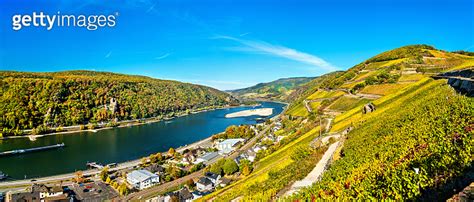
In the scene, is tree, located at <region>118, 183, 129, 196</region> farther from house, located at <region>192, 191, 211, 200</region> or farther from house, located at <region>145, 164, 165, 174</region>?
house, located at <region>192, 191, 211, 200</region>

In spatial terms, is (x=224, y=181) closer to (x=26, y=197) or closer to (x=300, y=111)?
(x=26, y=197)

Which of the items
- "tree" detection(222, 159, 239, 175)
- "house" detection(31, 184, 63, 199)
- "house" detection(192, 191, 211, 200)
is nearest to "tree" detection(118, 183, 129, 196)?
"house" detection(31, 184, 63, 199)

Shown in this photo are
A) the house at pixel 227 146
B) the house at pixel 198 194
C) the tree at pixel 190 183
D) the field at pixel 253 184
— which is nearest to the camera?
the field at pixel 253 184

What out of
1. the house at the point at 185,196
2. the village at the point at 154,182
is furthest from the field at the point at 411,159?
the village at the point at 154,182

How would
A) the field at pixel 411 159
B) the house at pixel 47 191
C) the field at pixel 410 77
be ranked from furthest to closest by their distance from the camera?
the field at pixel 410 77 < the house at pixel 47 191 < the field at pixel 411 159

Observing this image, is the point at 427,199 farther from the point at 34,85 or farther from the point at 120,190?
the point at 34,85

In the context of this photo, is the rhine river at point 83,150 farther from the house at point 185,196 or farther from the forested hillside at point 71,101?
the house at point 185,196

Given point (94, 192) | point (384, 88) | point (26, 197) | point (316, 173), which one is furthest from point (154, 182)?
point (384, 88)
